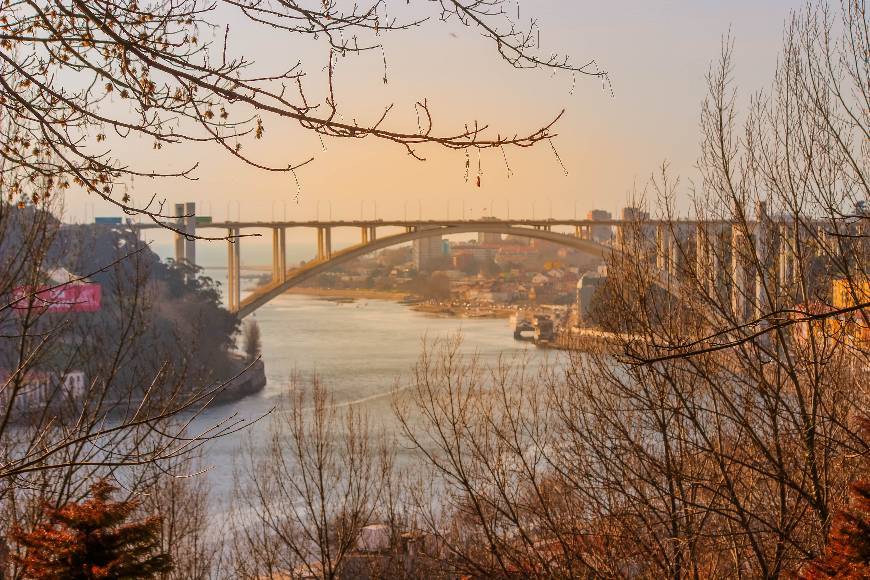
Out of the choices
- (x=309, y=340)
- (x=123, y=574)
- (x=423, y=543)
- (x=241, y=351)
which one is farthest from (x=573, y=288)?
(x=123, y=574)

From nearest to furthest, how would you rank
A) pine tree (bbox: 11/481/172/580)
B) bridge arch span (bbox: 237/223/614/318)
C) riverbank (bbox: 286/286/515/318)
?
pine tree (bbox: 11/481/172/580)
bridge arch span (bbox: 237/223/614/318)
riverbank (bbox: 286/286/515/318)

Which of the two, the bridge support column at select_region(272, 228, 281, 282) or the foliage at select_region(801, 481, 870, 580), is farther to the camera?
the bridge support column at select_region(272, 228, 281, 282)

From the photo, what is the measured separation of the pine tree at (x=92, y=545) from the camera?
8.55 feet

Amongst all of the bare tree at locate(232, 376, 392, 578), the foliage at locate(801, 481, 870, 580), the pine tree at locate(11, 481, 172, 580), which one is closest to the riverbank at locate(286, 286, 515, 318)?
the bare tree at locate(232, 376, 392, 578)

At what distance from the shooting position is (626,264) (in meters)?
4.11

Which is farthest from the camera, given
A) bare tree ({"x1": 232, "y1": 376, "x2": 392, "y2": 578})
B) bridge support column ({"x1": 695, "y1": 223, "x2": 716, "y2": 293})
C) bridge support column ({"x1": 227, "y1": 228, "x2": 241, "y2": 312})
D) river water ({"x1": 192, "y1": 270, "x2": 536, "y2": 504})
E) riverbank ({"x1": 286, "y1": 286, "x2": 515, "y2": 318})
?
riverbank ({"x1": 286, "y1": 286, "x2": 515, "y2": 318})

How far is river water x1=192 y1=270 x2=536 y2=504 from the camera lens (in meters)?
11.8

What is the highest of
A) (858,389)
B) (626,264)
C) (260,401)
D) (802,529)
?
(626,264)

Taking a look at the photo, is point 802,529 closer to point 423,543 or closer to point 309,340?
point 423,543

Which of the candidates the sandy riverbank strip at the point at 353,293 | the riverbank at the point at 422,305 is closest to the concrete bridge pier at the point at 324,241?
the riverbank at the point at 422,305

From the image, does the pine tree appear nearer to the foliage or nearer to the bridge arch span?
the foliage

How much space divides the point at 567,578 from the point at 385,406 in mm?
9552

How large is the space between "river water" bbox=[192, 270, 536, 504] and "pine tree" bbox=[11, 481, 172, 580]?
120 inches

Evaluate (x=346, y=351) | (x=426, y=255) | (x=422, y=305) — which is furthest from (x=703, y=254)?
(x=426, y=255)
